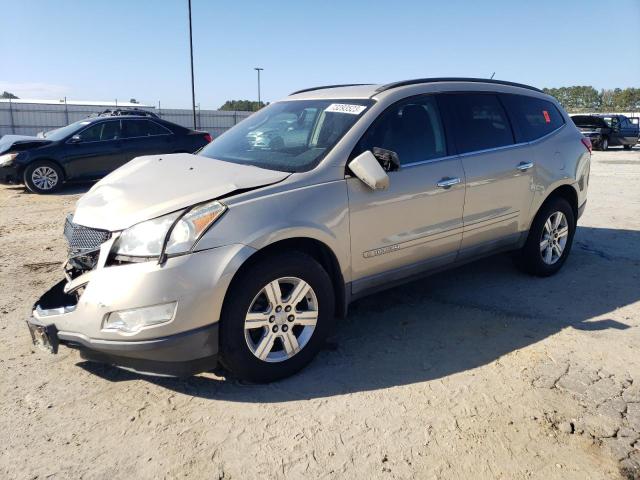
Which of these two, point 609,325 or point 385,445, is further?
point 609,325

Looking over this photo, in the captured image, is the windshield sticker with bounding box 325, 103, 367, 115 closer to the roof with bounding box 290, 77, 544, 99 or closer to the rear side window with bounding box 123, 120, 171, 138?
the roof with bounding box 290, 77, 544, 99

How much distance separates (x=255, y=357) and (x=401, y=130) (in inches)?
75.9

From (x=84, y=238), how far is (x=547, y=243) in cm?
412

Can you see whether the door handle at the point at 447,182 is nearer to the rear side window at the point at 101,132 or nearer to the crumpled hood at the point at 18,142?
the rear side window at the point at 101,132

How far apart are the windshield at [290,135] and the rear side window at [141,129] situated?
747 cm

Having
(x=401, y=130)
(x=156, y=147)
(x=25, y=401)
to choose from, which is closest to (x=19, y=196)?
(x=156, y=147)

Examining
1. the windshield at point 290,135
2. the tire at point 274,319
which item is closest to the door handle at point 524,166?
the windshield at point 290,135

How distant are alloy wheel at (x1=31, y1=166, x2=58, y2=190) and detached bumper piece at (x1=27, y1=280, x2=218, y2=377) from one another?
8208 millimetres

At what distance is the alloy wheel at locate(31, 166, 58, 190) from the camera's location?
10.1 meters

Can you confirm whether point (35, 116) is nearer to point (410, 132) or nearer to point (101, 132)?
point (101, 132)

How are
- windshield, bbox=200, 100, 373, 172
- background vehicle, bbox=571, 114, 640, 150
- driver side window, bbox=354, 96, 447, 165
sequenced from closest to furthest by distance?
windshield, bbox=200, 100, 373, 172 < driver side window, bbox=354, 96, 447, 165 < background vehicle, bbox=571, 114, 640, 150

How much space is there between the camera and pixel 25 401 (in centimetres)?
306

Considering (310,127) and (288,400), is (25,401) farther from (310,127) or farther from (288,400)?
(310,127)

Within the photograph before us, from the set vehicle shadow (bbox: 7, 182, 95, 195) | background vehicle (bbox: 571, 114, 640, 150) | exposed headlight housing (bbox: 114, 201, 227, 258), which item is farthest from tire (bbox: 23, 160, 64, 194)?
background vehicle (bbox: 571, 114, 640, 150)
